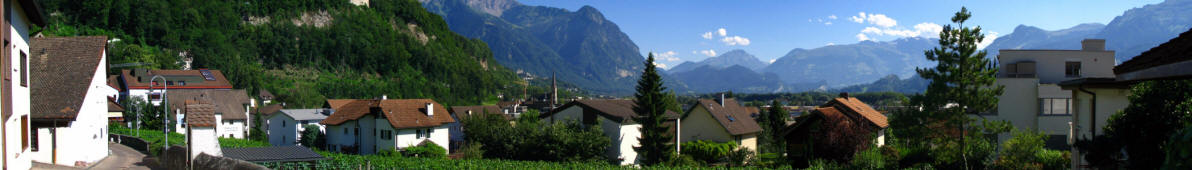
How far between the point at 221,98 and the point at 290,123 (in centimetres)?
1732

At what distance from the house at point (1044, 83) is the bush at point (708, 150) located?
47.9 feet

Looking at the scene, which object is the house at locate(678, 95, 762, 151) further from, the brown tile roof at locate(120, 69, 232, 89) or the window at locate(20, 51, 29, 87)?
the brown tile roof at locate(120, 69, 232, 89)

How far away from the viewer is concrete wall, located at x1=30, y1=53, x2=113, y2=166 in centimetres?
1947

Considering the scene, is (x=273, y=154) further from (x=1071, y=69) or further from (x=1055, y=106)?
(x=1071, y=69)

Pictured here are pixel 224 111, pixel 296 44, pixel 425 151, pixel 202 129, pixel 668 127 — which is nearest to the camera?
pixel 202 129

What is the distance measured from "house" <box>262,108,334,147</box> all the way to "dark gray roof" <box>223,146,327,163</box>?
145ft

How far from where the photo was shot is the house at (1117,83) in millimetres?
5102

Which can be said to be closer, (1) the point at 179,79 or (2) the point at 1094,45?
(2) the point at 1094,45

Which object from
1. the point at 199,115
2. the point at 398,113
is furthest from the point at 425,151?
the point at 199,115

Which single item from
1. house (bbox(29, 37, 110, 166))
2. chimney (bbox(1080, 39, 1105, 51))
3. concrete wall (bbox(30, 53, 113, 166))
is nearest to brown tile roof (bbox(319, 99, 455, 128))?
concrete wall (bbox(30, 53, 113, 166))

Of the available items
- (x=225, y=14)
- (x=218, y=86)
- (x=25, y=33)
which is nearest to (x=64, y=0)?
(x=225, y=14)

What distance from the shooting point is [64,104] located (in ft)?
60.4

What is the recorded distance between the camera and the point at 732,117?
51.0m

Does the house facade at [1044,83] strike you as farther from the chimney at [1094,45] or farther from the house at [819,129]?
the house at [819,129]
